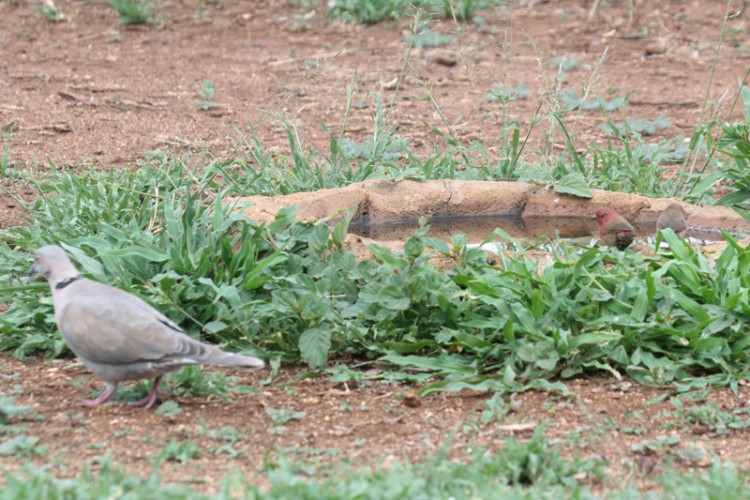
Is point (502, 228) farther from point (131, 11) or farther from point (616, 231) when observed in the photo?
point (131, 11)

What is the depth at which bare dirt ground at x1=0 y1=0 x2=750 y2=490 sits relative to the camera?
376 cm

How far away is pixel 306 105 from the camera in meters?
8.67

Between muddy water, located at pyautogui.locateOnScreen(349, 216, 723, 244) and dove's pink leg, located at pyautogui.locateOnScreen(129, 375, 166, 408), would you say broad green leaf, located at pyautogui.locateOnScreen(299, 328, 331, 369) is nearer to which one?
dove's pink leg, located at pyautogui.locateOnScreen(129, 375, 166, 408)

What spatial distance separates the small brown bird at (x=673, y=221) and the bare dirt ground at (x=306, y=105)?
1.02 meters

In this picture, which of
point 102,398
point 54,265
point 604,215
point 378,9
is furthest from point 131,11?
point 102,398

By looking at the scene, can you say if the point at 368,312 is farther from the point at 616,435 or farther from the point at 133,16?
the point at 133,16

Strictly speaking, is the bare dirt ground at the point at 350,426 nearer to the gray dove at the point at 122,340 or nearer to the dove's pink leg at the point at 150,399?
the dove's pink leg at the point at 150,399

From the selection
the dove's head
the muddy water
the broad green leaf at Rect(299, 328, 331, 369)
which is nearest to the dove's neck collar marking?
the dove's head

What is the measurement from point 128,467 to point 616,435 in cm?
169

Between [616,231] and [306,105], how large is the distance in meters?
4.07

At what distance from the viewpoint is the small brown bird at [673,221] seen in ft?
17.3

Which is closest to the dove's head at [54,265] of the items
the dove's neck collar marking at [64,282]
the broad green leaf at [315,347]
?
the dove's neck collar marking at [64,282]

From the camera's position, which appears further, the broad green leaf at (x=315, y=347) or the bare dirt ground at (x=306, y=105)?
the broad green leaf at (x=315, y=347)

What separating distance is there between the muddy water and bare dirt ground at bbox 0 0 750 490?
2.47 feet
